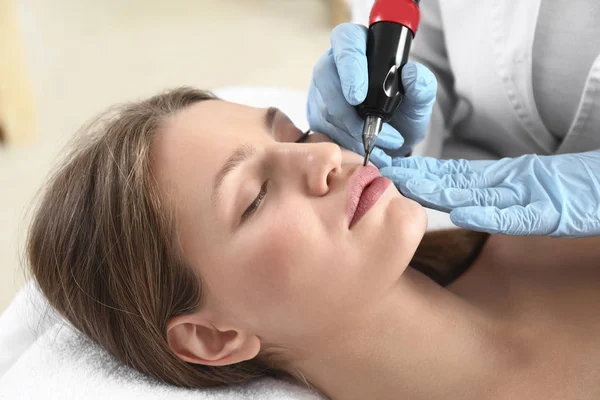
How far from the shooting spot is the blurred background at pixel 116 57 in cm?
237

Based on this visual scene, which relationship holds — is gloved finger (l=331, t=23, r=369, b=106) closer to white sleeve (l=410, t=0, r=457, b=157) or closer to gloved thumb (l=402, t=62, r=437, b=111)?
gloved thumb (l=402, t=62, r=437, b=111)

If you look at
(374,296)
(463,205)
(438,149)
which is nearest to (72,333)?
(374,296)

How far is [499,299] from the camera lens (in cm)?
108

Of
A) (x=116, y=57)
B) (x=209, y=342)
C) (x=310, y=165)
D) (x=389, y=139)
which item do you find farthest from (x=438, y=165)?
(x=116, y=57)

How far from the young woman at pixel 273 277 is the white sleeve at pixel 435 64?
0.42 m

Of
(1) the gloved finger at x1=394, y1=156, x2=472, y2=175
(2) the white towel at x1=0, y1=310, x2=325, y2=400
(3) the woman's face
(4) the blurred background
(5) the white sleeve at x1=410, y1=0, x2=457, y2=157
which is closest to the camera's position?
(3) the woman's face

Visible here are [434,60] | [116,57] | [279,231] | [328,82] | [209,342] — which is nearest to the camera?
[279,231]

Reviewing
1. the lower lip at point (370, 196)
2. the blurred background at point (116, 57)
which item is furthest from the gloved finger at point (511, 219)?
the blurred background at point (116, 57)

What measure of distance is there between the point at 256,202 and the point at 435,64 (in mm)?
674

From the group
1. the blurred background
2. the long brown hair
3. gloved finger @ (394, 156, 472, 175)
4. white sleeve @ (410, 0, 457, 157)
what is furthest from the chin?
the blurred background

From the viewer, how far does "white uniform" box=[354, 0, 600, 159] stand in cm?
108

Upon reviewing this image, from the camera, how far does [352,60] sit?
1.00 metres

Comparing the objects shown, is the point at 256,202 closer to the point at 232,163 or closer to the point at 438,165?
the point at 232,163

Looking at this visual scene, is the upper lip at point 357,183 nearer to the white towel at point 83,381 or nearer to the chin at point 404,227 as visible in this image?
the chin at point 404,227
